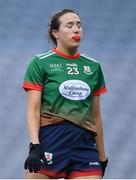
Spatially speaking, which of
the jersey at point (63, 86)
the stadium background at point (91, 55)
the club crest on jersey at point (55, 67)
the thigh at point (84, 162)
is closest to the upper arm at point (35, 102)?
the jersey at point (63, 86)

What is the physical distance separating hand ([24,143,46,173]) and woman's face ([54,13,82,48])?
1.96 feet

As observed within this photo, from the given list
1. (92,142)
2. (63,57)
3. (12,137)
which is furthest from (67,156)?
(12,137)

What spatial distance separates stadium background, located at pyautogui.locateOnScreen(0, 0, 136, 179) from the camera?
569cm

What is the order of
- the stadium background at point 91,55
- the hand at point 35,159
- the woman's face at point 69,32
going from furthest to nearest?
the stadium background at point 91,55, the woman's face at point 69,32, the hand at point 35,159

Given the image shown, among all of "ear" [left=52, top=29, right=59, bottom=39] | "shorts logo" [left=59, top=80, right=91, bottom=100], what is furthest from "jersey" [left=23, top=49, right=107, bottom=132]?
"ear" [left=52, top=29, right=59, bottom=39]

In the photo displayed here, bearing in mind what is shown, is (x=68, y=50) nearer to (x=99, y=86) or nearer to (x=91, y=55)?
(x=99, y=86)

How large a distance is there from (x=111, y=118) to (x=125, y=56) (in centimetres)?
52

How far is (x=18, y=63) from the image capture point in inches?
226

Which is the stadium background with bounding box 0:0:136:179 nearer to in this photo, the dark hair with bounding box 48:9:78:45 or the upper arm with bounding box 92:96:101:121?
the dark hair with bounding box 48:9:78:45

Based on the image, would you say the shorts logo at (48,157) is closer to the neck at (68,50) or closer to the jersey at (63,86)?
the jersey at (63,86)

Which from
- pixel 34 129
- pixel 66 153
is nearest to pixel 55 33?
pixel 34 129

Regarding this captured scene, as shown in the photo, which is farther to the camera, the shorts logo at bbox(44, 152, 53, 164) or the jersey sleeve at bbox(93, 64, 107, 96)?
the jersey sleeve at bbox(93, 64, 107, 96)

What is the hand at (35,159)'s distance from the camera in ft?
12.1

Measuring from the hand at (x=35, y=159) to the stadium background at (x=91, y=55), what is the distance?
1.93 m
